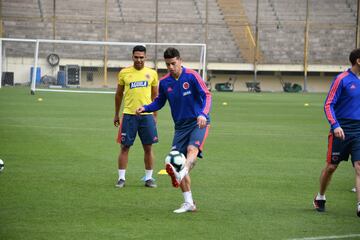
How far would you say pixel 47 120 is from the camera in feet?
78.1

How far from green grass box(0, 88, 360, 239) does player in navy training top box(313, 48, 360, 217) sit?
69 centimetres

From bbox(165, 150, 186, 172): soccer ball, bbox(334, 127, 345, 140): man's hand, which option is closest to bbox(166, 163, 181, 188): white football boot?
bbox(165, 150, 186, 172): soccer ball

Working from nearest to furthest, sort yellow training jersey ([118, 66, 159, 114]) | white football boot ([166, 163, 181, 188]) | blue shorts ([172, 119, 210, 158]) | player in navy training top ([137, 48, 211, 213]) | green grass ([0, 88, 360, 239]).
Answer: green grass ([0, 88, 360, 239]), white football boot ([166, 163, 181, 188]), player in navy training top ([137, 48, 211, 213]), blue shorts ([172, 119, 210, 158]), yellow training jersey ([118, 66, 159, 114])

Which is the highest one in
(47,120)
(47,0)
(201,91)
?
(47,0)

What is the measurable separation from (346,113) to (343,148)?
0.40 metres

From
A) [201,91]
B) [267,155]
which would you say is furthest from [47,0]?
[201,91]

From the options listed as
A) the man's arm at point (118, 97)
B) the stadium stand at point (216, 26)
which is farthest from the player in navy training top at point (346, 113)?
the stadium stand at point (216, 26)

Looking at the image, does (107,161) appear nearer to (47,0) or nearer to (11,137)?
(11,137)

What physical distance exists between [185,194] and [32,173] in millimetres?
3909

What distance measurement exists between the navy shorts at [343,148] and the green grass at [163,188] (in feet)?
2.20

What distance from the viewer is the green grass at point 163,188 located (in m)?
8.84

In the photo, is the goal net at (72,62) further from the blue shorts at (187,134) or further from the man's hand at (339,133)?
the man's hand at (339,133)

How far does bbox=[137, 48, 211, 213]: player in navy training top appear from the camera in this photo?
32.4 feet

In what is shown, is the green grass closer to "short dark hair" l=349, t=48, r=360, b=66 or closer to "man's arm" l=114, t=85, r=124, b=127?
"man's arm" l=114, t=85, r=124, b=127
